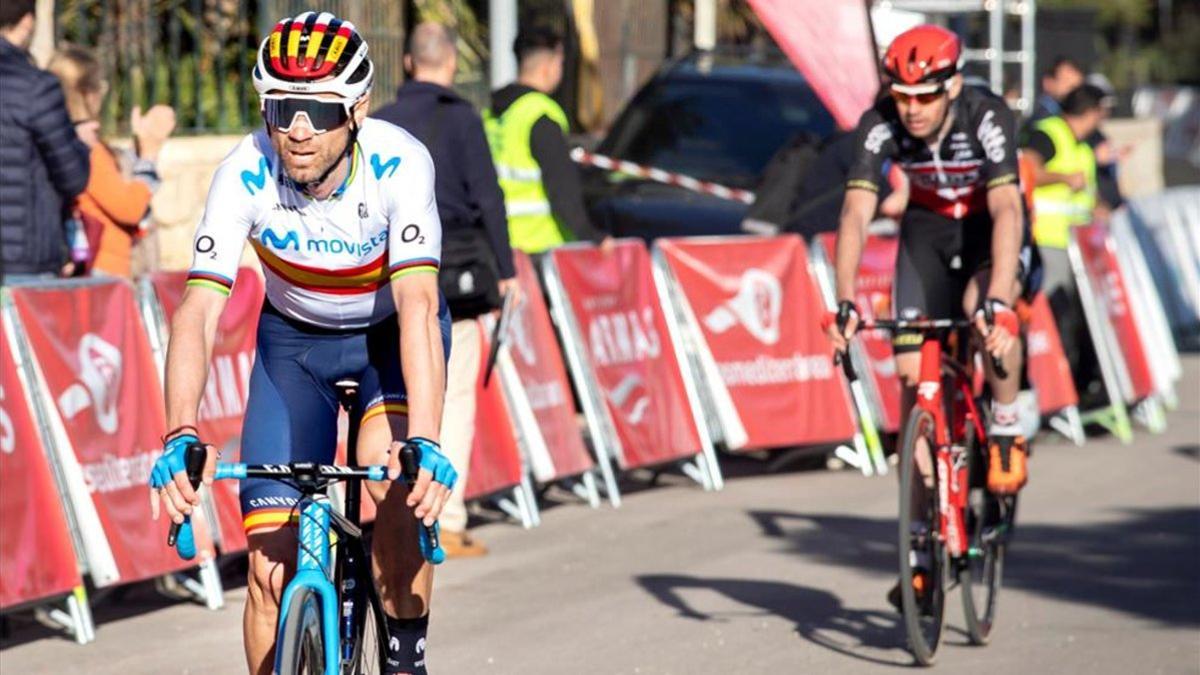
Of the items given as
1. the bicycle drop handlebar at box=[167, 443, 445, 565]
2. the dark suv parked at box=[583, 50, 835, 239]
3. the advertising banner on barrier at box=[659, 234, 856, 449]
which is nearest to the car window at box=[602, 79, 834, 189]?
the dark suv parked at box=[583, 50, 835, 239]

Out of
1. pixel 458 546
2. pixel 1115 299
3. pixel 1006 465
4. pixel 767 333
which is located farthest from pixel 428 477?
pixel 1115 299

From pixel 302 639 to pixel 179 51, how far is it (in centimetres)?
910

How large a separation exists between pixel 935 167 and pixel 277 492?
377 centimetres

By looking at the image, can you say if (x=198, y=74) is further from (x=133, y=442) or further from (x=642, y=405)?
(x=133, y=442)

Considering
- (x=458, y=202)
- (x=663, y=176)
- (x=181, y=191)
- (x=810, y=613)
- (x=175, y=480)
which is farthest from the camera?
(x=663, y=176)

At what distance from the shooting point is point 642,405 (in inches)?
487

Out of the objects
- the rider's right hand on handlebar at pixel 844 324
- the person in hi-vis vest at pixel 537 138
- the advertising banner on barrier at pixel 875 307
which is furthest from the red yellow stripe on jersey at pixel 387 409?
the advertising banner on barrier at pixel 875 307

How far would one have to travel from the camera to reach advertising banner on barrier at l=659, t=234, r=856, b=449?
1295cm

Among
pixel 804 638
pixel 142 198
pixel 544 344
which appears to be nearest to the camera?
pixel 804 638

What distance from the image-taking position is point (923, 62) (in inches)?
325

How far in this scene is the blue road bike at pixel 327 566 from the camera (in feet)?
16.8

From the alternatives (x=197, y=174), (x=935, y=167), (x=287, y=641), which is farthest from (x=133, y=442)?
(x=197, y=174)

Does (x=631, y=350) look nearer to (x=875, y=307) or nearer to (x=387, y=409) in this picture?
(x=875, y=307)

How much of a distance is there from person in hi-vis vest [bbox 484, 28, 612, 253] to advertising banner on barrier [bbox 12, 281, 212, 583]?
3.00m
